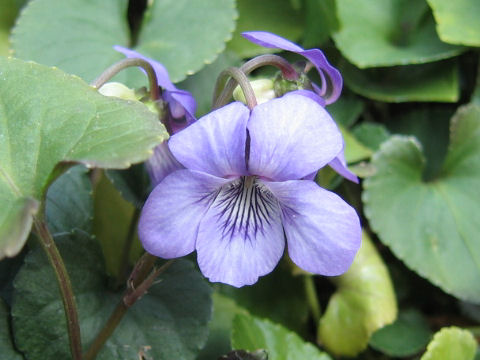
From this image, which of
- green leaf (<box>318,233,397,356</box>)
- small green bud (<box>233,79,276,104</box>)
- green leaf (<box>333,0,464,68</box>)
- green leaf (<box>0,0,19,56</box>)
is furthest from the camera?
green leaf (<box>0,0,19,56</box>)

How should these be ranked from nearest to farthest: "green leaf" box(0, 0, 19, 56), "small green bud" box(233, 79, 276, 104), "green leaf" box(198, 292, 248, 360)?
"small green bud" box(233, 79, 276, 104)
"green leaf" box(198, 292, 248, 360)
"green leaf" box(0, 0, 19, 56)

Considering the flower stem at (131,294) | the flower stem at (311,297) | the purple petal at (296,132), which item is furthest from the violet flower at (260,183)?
the flower stem at (311,297)

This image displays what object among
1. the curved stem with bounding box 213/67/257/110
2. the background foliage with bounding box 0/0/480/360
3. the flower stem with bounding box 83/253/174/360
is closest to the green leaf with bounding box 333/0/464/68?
the background foliage with bounding box 0/0/480/360

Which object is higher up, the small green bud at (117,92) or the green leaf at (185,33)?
the small green bud at (117,92)

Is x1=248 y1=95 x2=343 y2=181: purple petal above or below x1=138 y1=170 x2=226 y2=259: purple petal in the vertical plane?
above

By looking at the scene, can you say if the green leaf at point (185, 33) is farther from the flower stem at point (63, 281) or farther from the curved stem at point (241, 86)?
the flower stem at point (63, 281)

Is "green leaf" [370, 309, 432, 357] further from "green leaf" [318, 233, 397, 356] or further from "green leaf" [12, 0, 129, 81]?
"green leaf" [12, 0, 129, 81]

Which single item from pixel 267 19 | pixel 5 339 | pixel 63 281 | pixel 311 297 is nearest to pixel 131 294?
pixel 63 281
